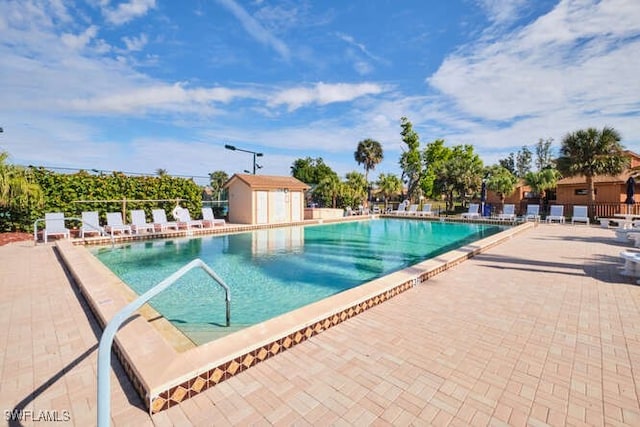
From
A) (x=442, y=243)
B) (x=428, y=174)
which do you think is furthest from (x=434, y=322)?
(x=428, y=174)

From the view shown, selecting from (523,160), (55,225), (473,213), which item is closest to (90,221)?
(55,225)

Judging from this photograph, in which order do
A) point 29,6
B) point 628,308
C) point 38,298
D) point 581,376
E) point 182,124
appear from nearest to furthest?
point 581,376 < point 628,308 < point 38,298 < point 29,6 < point 182,124

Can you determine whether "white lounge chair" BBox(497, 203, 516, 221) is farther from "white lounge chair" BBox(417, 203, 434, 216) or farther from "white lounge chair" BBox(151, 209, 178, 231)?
"white lounge chair" BBox(151, 209, 178, 231)

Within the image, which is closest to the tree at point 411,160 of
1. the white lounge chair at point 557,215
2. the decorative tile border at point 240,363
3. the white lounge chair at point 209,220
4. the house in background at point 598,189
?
the house in background at point 598,189

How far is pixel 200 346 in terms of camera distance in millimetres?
2916

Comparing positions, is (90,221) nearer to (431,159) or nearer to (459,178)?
(459,178)

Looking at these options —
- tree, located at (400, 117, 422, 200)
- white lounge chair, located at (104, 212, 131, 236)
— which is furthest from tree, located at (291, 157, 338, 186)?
white lounge chair, located at (104, 212, 131, 236)

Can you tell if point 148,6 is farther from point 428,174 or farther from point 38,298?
point 428,174

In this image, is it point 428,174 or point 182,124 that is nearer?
point 182,124

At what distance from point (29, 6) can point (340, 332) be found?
11.8 metres

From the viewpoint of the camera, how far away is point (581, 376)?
8.94 ft

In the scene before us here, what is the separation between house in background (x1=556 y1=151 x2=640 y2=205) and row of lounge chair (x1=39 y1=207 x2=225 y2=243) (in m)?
22.9

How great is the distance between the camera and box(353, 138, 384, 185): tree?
109 ft

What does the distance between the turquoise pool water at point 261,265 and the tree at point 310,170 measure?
3016 centimetres
